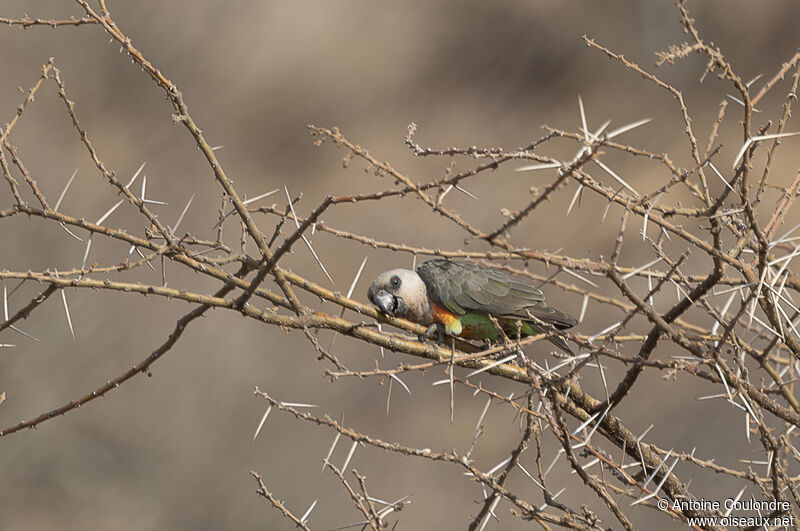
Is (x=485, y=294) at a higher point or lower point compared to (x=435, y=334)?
higher

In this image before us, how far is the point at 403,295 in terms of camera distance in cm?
257

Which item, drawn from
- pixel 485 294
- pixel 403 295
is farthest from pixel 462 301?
pixel 403 295

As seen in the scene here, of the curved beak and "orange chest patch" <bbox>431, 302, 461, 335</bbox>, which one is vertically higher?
"orange chest patch" <bbox>431, 302, 461, 335</bbox>

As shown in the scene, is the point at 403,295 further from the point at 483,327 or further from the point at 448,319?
the point at 483,327

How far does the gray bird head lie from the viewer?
251cm

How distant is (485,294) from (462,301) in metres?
0.08

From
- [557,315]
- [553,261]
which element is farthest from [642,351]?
[557,315]

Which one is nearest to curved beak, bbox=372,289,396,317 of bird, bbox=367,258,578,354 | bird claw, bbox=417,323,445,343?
bird, bbox=367,258,578,354

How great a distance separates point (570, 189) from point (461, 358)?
5.31 m

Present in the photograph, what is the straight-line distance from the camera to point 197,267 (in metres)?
1.69

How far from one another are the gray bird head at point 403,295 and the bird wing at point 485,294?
0.05 metres

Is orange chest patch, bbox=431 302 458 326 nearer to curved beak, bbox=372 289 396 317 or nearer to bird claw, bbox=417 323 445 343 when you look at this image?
bird claw, bbox=417 323 445 343

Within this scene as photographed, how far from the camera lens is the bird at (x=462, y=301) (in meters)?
2.49

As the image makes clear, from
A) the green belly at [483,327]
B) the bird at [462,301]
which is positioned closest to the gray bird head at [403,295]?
the bird at [462,301]
